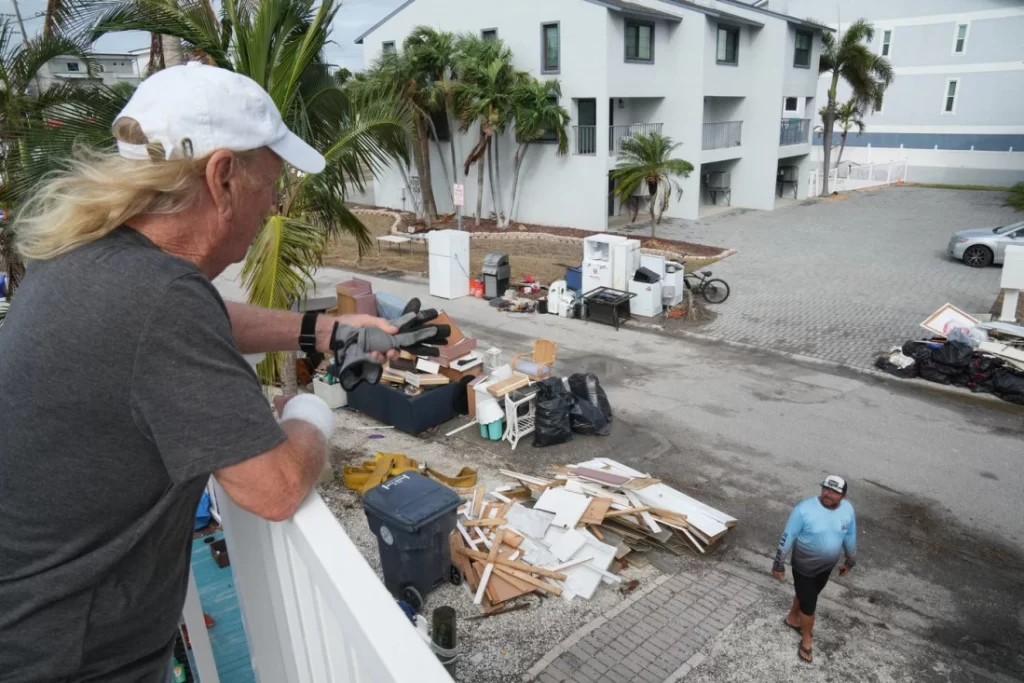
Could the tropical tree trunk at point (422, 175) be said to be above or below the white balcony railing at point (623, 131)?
below

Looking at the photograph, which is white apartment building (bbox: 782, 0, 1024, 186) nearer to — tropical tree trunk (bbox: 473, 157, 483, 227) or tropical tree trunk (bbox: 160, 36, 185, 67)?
tropical tree trunk (bbox: 473, 157, 483, 227)

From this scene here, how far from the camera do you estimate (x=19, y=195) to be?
20.5ft

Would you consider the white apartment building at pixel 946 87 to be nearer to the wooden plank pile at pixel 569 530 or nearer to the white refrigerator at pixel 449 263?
the white refrigerator at pixel 449 263

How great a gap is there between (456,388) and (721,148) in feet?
72.8

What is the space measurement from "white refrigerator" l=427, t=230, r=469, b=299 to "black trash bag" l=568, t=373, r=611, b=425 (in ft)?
25.3

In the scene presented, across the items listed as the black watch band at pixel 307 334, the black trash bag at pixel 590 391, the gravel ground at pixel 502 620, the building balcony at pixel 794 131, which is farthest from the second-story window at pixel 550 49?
the black watch band at pixel 307 334

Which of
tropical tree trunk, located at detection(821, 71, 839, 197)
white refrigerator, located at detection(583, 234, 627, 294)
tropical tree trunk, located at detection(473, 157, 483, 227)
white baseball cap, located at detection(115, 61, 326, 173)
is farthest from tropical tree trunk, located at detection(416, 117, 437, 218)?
white baseball cap, located at detection(115, 61, 326, 173)

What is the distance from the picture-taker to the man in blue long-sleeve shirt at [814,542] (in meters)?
6.23

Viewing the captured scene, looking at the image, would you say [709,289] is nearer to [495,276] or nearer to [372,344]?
[495,276]

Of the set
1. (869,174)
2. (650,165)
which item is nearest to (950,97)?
(869,174)

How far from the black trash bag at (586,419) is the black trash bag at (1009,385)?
6.83 metres

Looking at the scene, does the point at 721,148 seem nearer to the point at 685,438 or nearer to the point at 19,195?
the point at 685,438

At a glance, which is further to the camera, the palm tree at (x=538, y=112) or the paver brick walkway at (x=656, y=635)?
the palm tree at (x=538, y=112)

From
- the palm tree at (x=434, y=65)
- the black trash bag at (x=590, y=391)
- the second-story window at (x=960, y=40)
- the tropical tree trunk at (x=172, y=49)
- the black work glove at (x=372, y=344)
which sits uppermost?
the second-story window at (x=960, y=40)
